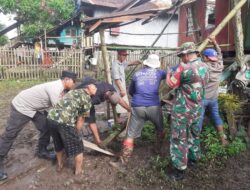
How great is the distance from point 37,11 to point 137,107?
17.1m

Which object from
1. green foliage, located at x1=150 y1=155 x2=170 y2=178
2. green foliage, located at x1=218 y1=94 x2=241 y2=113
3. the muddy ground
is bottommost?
the muddy ground

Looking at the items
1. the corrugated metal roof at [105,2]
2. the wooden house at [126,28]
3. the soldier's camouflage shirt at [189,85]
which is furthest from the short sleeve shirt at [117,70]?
the corrugated metal roof at [105,2]

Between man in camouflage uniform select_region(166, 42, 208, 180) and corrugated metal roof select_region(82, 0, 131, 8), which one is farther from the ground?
corrugated metal roof select_region(82, 0, 131, 8)

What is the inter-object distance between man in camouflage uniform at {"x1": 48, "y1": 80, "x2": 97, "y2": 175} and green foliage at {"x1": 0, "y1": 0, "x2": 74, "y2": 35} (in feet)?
53.9

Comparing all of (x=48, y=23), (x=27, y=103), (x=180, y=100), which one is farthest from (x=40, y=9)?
(x=180, y=100)

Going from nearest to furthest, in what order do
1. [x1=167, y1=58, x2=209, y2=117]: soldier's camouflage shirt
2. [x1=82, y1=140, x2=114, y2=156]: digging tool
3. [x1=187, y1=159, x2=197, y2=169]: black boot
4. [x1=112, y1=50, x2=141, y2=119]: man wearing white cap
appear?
[x1=167, y1=58, x2=209, y2=117]: soldier's camouflage shirt, [x1=187, y1=159, x2=197, y2=169]: black boot, [x1=82, y1=140, x2=114, y2=156]: digging tool, [x1=112, y1=50, x2=141, y2=119]: man wearing white cap

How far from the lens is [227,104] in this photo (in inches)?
209

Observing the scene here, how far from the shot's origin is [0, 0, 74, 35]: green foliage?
19359 mm

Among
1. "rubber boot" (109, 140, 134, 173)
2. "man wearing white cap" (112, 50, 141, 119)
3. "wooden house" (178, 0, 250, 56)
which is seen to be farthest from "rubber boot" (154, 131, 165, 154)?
"wooden house" (178, 0, 250, 56)

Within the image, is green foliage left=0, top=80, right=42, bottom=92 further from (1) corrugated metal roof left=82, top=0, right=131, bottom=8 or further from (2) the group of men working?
(2) the group of men working

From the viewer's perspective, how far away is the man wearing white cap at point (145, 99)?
4.74 metres

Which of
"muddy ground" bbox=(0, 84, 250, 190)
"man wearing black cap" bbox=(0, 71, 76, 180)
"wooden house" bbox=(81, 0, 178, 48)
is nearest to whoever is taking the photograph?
"muddy ground" bbox=(0, 84, 250, 190)

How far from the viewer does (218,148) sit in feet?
16.0

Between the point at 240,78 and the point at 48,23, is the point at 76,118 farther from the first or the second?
the point at 48,23
